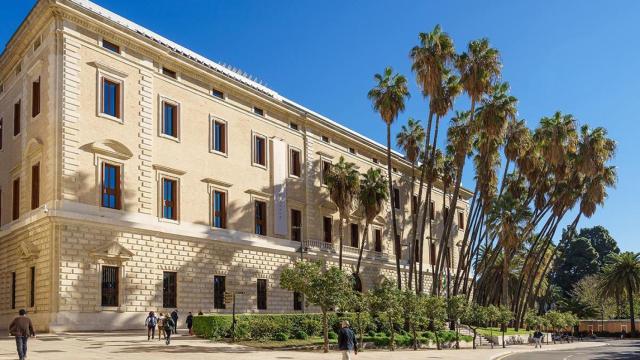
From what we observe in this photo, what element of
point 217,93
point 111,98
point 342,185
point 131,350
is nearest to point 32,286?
point 111,98

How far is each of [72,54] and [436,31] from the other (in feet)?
80.6

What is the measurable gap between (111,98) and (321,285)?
14.3m

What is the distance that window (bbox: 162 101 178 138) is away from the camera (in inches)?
1465

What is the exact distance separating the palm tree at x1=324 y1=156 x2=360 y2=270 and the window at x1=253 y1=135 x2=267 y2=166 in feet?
19.5

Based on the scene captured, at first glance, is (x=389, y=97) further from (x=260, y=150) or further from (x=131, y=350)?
(x=131, y=350)

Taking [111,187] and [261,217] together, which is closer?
[111,187]

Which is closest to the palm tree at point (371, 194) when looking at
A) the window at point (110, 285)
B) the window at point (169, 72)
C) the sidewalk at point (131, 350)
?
the window at point (169, 72)

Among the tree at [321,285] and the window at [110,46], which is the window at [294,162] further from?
the tree at [321,285]

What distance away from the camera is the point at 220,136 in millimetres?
41094

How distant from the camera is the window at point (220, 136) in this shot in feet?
133

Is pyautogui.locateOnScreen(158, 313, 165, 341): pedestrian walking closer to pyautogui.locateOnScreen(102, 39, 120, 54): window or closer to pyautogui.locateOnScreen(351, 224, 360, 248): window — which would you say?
pyautogui.locateOnScreen(102, 39, 120, 54): window

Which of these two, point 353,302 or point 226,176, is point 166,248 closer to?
point 226,176

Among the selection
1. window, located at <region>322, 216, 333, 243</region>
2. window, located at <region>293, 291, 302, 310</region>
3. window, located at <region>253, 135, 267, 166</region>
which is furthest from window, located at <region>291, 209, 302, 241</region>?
window, located at <region>253, 135, 267, 166</region>

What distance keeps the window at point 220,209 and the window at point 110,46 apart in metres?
9.72
